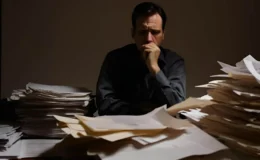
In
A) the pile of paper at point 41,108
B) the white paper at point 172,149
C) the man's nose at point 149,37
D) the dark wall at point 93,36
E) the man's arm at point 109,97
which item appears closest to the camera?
the white paper at point 172,149

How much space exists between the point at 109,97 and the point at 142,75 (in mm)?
236

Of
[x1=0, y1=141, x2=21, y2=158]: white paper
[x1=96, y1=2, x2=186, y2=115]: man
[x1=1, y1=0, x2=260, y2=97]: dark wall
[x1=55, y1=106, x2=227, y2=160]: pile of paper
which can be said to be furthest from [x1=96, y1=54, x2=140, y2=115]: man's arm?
[x1=55, y1=106, x2=227, y2=160]: pile of paper

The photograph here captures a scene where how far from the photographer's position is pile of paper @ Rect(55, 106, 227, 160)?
736 mm

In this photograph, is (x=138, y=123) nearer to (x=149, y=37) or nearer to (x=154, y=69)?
(x=154, y=69)

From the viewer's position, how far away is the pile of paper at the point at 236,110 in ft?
2.59

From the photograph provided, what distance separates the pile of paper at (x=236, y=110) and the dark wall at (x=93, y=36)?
57.4 inches

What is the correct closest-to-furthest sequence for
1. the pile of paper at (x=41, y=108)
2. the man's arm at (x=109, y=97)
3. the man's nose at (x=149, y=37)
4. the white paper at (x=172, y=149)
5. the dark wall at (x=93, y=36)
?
1. the white paper at (x=172, y=149)
2. the pile of paper at (x=41, y=108)
3. the man's arm at (x=109, y=97)
4. the man's nose at (x=149, y=37)
5. the dark wall at (x=93, y=36)

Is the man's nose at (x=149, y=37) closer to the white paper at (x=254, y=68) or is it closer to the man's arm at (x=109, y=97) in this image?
the man's arm at (x=109, y=97)

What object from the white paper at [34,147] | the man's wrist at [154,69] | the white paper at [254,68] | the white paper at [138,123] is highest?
the white paper at [254,68]

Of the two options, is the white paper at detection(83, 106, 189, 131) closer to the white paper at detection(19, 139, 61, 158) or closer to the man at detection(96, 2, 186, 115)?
the white paper at detection(19, 139, 61, 158)

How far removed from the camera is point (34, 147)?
1.17 metres

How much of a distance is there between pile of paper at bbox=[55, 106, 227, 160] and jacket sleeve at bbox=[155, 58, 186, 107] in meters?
0.69

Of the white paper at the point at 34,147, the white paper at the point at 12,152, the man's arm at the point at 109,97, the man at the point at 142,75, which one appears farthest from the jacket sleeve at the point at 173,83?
the white paper at the point at 12,152

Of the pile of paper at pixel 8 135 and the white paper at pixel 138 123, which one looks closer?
the white paper at pixel 138 123
